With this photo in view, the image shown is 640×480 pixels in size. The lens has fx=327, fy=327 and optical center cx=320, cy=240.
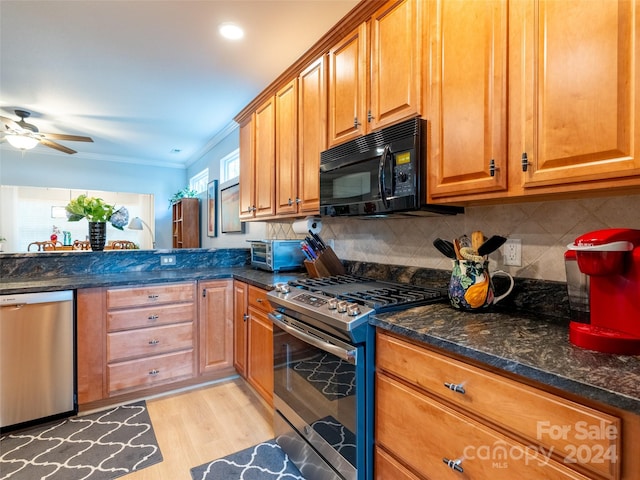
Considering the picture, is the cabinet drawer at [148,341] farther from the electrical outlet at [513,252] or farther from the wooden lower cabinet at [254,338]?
the electrical outlet at [513,252]

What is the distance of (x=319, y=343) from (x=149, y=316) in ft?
5.03

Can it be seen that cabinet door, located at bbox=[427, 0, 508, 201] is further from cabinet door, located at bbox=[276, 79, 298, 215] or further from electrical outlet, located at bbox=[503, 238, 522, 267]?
cabinet door, located at bbox=[276, 79, 298, 215]

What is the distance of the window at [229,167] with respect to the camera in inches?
168

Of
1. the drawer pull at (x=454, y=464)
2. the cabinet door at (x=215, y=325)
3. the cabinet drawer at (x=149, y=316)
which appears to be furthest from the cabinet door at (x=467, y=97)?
the cabinet drawer at (x=149, y=316)

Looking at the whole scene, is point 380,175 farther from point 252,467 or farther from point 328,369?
point 252,467

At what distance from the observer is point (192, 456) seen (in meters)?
1.78

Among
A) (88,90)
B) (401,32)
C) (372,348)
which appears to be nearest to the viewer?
(372,348)

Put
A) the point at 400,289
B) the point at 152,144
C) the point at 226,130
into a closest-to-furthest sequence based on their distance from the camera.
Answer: the point at 400,289
the point at 226,130
the point at 152,144

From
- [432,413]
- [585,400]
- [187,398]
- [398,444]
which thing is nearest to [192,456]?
[187,398]

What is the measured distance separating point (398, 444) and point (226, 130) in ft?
13.4

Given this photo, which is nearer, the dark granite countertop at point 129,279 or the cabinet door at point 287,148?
the dark granite countertop at point 129,279

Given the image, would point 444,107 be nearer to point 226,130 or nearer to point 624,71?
point 624,71

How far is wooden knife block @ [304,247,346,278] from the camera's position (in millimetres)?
2238

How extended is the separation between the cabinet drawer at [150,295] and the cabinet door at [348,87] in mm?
1537
